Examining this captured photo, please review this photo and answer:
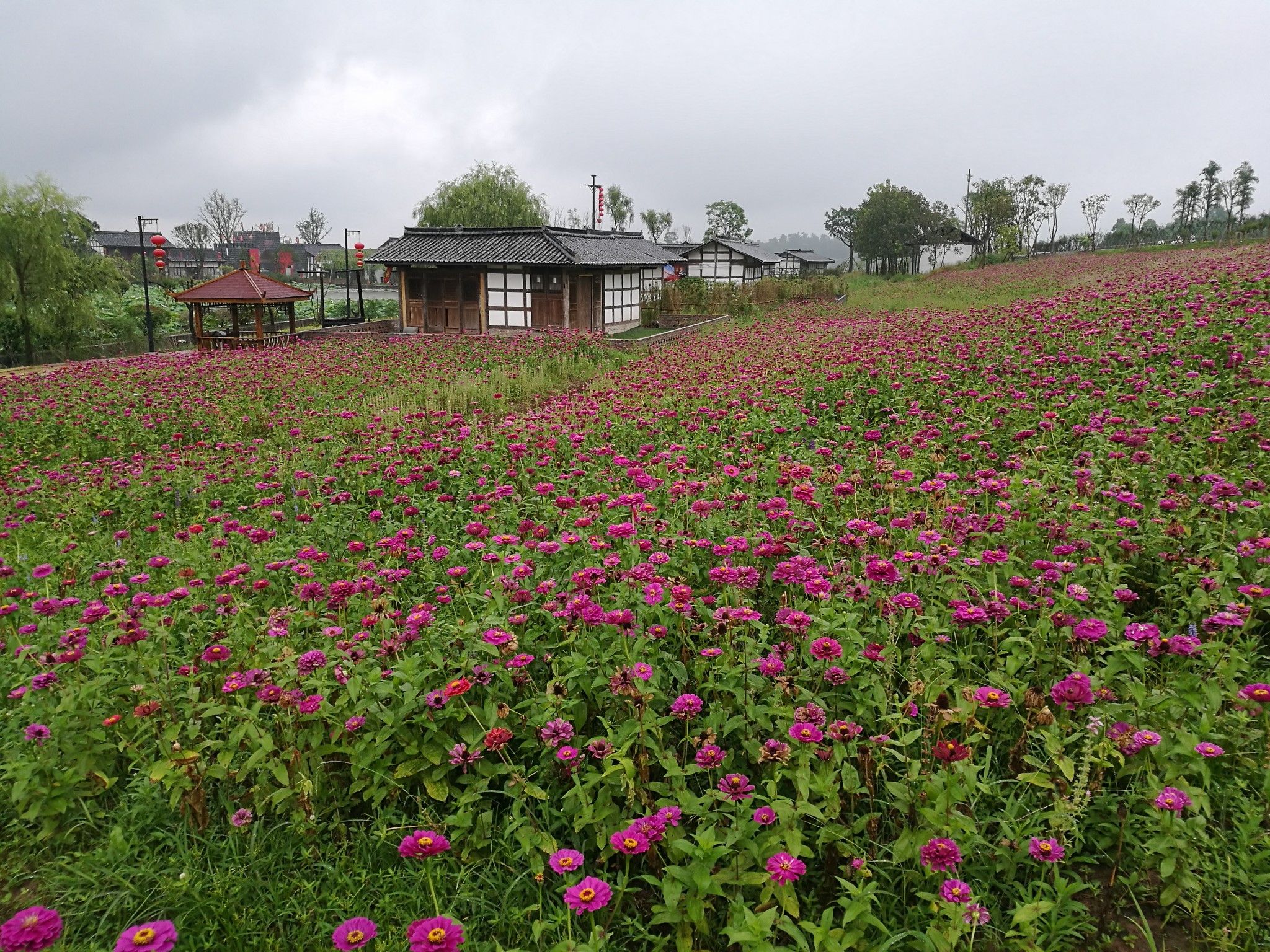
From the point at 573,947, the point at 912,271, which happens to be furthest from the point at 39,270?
the point at 912,271

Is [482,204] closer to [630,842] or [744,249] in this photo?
[744,249]

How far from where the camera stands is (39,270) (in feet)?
70.6

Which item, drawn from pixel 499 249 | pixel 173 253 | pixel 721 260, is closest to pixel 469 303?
pixel 499 249

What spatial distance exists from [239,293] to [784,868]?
21331 mm

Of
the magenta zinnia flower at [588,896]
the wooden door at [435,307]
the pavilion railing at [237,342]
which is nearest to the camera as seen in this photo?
the magenta zinnia flower at [588,896]

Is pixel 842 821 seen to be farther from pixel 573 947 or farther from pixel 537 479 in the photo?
pixel 537 479

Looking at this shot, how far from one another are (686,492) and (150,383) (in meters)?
10.1

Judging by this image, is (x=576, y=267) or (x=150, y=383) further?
(x=576, y=267)

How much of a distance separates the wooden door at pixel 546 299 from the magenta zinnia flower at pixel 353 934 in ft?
70.1

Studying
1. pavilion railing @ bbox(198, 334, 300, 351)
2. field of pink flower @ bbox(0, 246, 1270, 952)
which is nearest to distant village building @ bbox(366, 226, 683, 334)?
pavilion railing @ bbox(198, 334, 300, 351)

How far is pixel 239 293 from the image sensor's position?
19172 millimetres

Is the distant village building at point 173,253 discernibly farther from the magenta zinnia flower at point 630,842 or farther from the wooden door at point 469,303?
the magenta zinnia flower at point 630,842

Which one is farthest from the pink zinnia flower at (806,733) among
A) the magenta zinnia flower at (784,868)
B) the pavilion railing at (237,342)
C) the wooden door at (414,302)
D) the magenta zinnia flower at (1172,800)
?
the wooden door at (414,302)

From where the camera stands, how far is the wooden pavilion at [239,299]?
18844 mm
